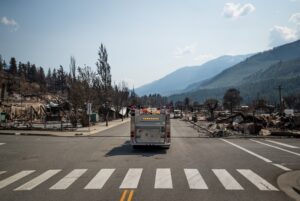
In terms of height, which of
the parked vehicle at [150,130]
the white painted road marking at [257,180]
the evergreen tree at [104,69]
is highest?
the evergreen tree at [104,69]

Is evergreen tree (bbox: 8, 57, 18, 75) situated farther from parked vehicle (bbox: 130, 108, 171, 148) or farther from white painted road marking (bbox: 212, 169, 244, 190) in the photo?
white painted road marking (bbox: 212, 169, 244, 190)

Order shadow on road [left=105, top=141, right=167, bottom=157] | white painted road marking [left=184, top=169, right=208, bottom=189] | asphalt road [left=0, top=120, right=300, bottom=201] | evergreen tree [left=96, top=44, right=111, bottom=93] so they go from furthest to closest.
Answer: evergreen tree [left=96, top=44, right=111, bottom=93] → shadow on road [left=105, top=141, right=167, bottom=157] → white painted road marking [left=184, top=169, right=208, bottom=189] → asphalt road [left=0, top=120, right=300, bottom=201]

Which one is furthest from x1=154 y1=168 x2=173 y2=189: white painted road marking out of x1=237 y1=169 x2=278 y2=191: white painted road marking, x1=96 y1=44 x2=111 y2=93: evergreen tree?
x1=96 y1=44 x2=111 y2=93: evergreen tree

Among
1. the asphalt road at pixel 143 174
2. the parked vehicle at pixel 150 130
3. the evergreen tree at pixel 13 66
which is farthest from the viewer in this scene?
the evergreen tree at pixel 13 66

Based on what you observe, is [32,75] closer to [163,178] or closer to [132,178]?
[132,178]

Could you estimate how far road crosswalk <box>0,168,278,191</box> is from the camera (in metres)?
11.3

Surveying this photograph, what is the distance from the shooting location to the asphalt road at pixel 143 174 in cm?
1024

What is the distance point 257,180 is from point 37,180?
6964mm

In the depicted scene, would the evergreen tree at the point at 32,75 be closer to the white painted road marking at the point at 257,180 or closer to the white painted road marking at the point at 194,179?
the white painted road marking at the point at 194,179

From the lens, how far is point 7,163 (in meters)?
16.8

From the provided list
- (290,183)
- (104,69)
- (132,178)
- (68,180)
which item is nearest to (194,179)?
(132,178)

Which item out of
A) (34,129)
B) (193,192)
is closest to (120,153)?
(193,192)

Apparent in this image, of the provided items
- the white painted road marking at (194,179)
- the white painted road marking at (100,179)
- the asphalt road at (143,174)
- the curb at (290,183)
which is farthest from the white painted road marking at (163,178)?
the curb at (290,183)

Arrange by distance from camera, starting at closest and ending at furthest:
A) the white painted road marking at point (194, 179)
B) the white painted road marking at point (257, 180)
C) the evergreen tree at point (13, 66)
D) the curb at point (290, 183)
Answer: the curb at point (290, 183)
the white painted road marking at point (257, 180)
the white painted road marking at point (194, 179)
the evergreen tree at point (13, 66)
